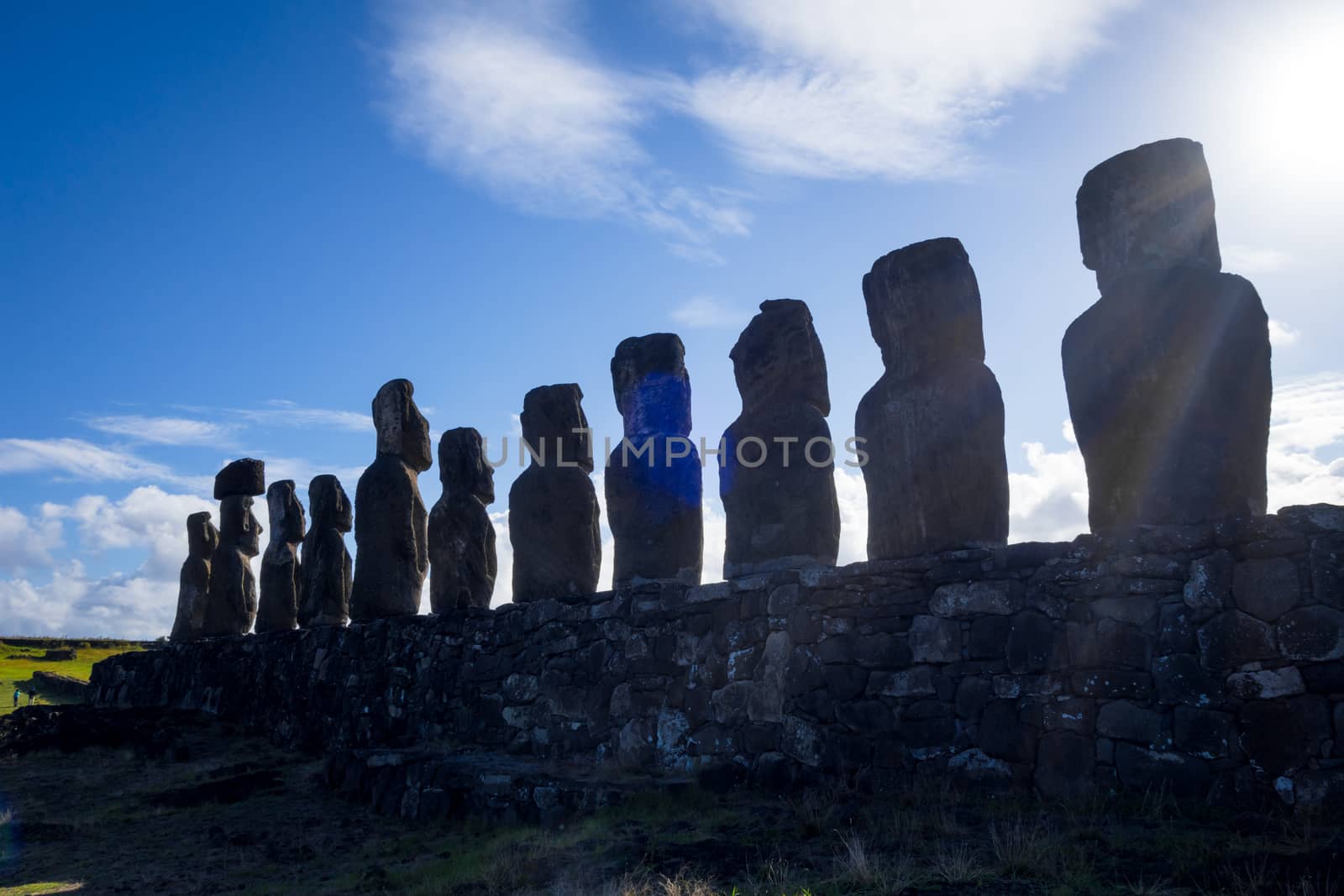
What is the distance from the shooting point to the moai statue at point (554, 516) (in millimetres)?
11422

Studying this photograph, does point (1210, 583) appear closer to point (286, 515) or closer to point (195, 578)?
point (286, 515)

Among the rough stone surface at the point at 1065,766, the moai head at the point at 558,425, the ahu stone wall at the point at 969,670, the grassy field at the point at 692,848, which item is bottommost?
the grassy field at the point at 692,848

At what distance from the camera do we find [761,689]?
342 inches

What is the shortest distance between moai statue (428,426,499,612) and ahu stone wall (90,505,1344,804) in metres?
0.93

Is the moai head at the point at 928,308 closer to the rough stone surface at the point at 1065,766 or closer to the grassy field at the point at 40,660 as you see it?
the rough stone surface at the point at 1065,766

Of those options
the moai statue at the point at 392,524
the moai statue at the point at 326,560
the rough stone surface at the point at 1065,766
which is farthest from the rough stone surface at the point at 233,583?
the rough stone surface at the point at 1065,766

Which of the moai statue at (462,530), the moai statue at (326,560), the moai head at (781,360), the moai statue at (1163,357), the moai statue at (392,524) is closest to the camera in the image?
the moai statue at (1163,357)

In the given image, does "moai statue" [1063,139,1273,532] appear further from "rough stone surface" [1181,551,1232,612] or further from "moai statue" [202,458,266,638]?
"moai statue" [202,458,266,638]

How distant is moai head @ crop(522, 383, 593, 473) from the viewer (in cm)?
1191

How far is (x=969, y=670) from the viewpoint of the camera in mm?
7301

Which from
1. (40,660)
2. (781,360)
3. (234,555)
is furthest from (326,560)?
(40,660)

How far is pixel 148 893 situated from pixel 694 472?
5.66 metres

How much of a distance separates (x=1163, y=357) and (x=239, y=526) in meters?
16.6

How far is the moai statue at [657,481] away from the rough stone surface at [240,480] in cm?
1133
